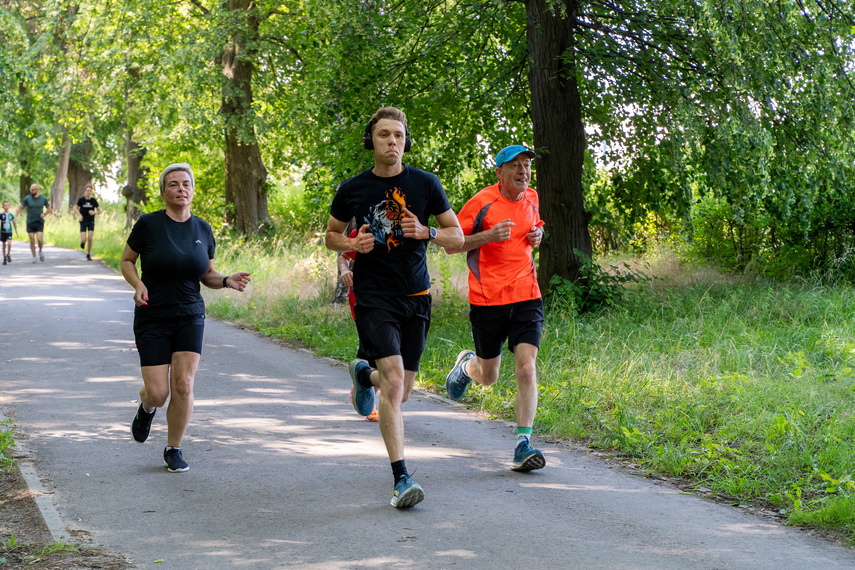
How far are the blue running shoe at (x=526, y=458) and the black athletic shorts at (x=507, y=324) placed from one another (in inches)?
27.2

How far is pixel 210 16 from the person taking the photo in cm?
2052

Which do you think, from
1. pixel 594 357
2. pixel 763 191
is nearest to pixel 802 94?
pixel 763 191

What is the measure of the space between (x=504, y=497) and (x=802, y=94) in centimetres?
658

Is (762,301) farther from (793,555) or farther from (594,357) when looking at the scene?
(793,555)

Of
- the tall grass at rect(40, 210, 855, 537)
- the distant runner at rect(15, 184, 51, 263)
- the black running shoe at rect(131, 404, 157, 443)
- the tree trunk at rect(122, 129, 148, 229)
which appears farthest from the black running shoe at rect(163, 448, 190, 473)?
the tree trunk at rect(122, 129, 148, 229)

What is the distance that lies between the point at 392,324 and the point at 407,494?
3.32 feet

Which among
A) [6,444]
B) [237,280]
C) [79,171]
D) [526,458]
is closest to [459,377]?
[526,458]

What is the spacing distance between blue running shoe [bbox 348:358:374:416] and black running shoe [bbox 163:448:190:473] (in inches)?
48.1

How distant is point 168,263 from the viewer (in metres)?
6.06

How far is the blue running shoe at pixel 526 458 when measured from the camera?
609cm

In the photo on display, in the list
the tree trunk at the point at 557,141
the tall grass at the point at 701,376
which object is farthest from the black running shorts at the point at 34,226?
the tree trunk at the point at 557,141

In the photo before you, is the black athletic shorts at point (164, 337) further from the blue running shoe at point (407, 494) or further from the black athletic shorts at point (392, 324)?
the blue running shoe at point (407, 494)

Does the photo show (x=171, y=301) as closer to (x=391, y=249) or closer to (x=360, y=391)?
(x=360, y=391)

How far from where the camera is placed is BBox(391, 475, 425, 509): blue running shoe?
5246 millimetres
